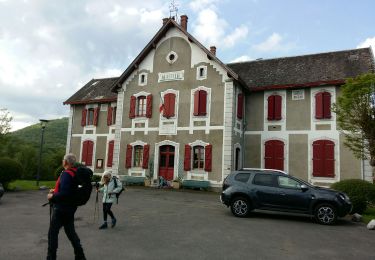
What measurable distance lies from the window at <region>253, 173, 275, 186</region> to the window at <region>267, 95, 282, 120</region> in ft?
33.6

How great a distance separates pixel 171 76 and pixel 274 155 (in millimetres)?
8383

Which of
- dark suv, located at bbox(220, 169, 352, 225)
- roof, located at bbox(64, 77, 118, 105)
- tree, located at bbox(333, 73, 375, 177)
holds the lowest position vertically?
dark suv, located at bbox(220, 169, 352, 225)

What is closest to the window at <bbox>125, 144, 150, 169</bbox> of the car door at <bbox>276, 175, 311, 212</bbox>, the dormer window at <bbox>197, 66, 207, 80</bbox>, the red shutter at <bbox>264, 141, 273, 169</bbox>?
the dormer window at <bbox>197, 66, 207, 80</bbox>

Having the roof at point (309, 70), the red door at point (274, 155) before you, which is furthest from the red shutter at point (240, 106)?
the red door at point (274, 155)

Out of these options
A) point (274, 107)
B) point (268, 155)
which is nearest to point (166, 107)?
point (274, 107)

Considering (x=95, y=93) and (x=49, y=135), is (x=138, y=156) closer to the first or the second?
(x=95, y=93)

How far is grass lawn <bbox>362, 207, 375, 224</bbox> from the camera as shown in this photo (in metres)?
11.2

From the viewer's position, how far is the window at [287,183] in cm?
1048

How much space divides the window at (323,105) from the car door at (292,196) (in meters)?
10.1

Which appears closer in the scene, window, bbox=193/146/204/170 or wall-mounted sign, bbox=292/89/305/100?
window, bbox=193/146/204/170

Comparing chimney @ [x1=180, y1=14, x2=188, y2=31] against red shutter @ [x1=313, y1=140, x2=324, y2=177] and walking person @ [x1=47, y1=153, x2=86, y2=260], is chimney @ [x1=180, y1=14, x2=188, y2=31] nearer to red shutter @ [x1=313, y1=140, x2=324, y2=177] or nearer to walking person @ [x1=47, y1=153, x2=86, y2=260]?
red shutter @ [x1=313, y1=140, x2=324, y2=177]

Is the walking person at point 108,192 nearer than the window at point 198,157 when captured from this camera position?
Yes

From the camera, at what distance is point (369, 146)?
14562mm

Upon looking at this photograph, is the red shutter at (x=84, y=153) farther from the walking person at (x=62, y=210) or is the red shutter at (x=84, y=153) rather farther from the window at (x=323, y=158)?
the walking person at (x=62, y=210)
